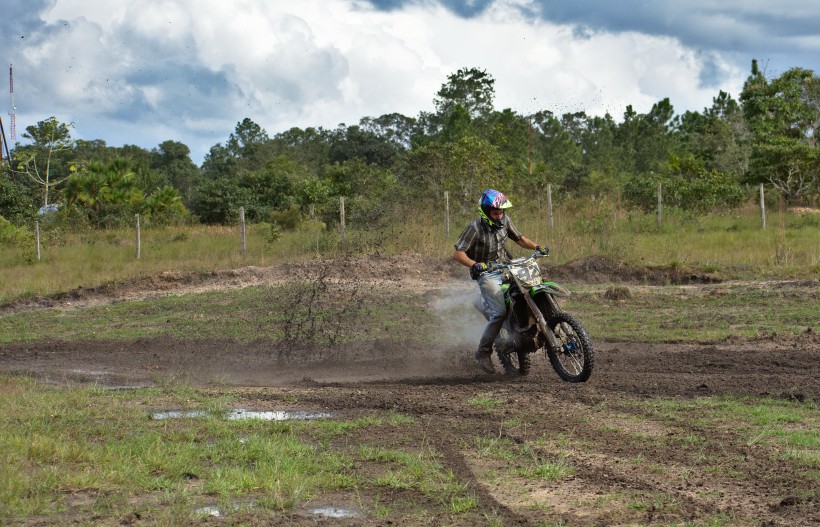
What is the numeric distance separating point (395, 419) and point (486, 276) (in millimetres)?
2948

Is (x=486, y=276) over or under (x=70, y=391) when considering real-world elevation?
over

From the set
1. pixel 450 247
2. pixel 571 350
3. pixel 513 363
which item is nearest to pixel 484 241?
pixel 513 363

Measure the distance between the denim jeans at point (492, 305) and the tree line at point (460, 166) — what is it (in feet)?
53.9

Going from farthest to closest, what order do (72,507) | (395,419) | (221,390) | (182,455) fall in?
(221,390) < (395,419) < (182,455) < (72,507)

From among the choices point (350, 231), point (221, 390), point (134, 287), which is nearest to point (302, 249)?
point (350, 231)

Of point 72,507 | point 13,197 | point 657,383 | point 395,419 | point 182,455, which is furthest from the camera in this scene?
point 13,197

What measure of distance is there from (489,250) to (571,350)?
5.39ft

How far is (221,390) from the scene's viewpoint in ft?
33.1

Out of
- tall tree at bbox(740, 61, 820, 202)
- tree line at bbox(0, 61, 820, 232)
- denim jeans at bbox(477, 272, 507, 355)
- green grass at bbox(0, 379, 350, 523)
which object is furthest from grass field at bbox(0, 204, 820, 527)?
tall tree at bbox(740, 61, 820, 202)

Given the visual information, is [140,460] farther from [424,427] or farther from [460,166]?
[460,166]

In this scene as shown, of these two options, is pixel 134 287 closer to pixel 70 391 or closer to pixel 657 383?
pixel 70 391

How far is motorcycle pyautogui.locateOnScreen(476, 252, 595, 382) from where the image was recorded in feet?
31.1

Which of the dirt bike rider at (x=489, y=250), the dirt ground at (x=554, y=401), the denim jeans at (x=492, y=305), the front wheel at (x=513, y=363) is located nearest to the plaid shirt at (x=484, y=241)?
→ the dirt bike rider at (x=489, y=250)

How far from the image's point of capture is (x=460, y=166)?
30719mm
